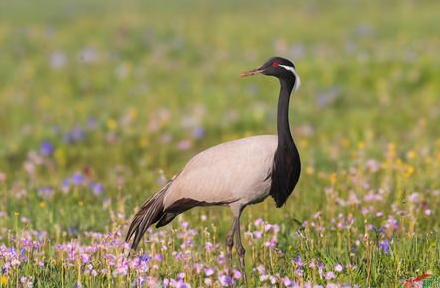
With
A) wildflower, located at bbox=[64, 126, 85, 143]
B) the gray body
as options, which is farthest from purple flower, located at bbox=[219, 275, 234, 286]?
wildflower, located at bbox=[64, 126, 85, 143]

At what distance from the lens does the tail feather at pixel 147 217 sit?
5.69m

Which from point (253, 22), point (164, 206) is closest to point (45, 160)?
point (164, 206)

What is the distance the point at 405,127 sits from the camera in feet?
39.2

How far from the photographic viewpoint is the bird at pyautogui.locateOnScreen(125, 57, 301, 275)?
5504mm

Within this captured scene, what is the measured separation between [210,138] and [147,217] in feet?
19.7

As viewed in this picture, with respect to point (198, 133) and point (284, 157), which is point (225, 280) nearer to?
point (284, 157)

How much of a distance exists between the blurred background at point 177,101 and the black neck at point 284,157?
133 centimetres

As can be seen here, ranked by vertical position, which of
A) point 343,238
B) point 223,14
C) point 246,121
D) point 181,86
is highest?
point 223,14

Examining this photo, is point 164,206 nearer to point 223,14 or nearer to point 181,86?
point 181,86

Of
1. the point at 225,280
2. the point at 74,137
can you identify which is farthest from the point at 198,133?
the point at 225,280

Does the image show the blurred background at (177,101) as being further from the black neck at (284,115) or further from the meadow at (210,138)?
the black neck at (284,115)

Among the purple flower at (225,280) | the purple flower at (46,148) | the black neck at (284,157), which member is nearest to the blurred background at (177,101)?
the purple flower at (46,148)

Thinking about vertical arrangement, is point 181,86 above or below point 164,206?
above

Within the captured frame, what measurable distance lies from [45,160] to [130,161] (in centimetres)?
114
